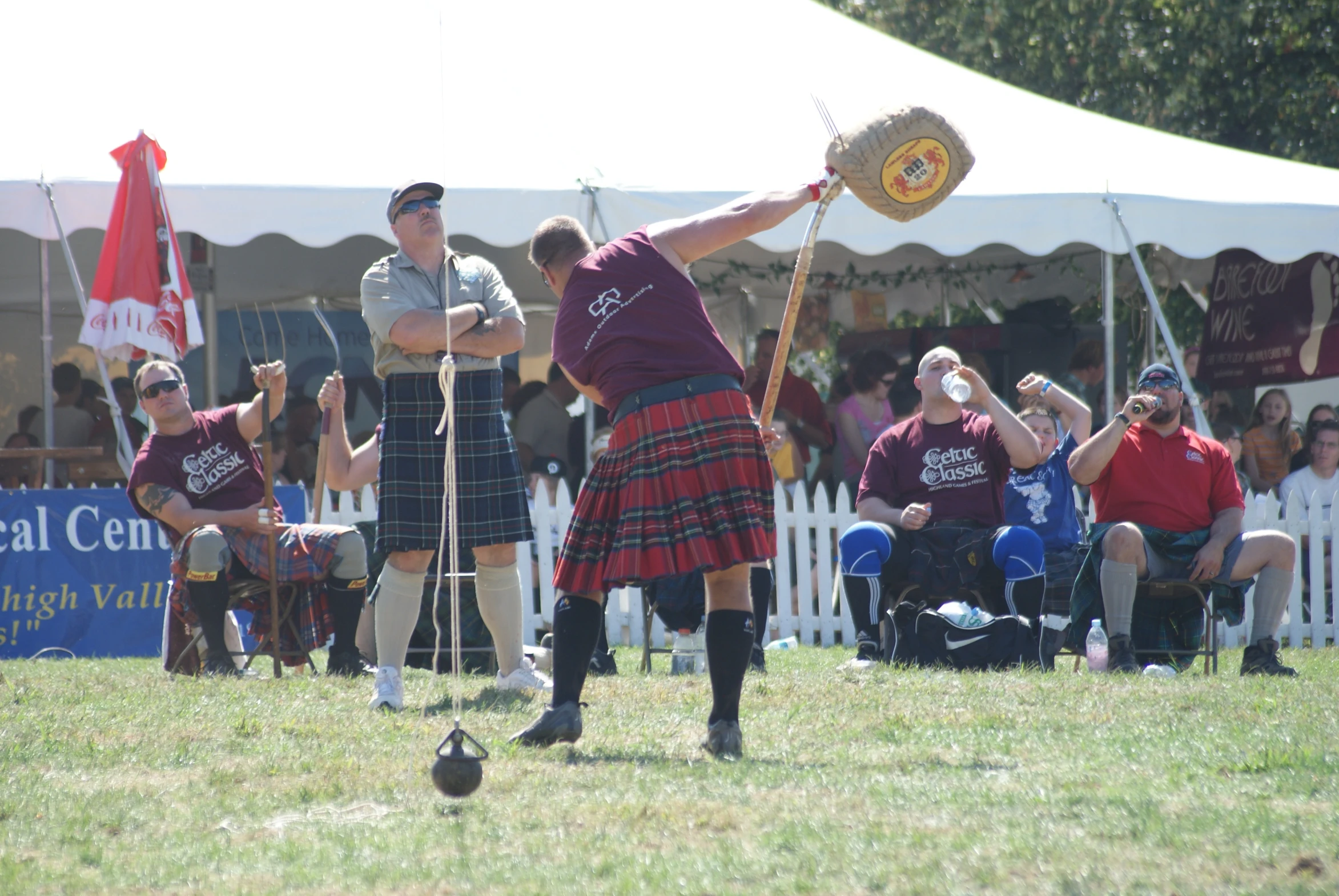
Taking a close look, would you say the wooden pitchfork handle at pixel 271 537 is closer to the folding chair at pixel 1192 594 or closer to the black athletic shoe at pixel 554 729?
the black athletic shoe at pixel 554 729

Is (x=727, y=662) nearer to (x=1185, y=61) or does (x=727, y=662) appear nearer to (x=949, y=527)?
(x=949, y=527)

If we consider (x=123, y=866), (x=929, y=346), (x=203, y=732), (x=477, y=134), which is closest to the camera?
(x=123, y=866)

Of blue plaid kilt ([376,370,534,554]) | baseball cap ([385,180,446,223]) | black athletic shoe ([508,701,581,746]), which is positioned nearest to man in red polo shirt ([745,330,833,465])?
blue plaid kilt ([376,370,534,554])

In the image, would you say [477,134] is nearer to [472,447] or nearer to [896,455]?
[896,455]

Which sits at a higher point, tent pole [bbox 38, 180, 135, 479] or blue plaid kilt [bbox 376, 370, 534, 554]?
tent pole [bbox 38, 180, 135, 479]

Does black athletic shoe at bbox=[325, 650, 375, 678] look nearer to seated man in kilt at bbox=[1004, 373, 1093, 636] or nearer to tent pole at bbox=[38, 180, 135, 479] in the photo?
tent pole at bbox=[38, 180, 135, 479]

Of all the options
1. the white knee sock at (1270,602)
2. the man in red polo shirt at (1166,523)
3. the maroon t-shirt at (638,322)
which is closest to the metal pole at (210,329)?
the man in red polo shirt at (1166,523)

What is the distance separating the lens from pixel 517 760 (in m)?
3.28

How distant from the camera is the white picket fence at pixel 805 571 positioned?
754cm

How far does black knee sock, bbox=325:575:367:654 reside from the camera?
18.0ft

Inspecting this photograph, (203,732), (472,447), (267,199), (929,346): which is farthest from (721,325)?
(203,732)

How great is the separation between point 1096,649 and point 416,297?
300cm

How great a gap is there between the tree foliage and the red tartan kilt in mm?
13980

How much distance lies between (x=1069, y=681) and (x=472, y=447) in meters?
2.17
